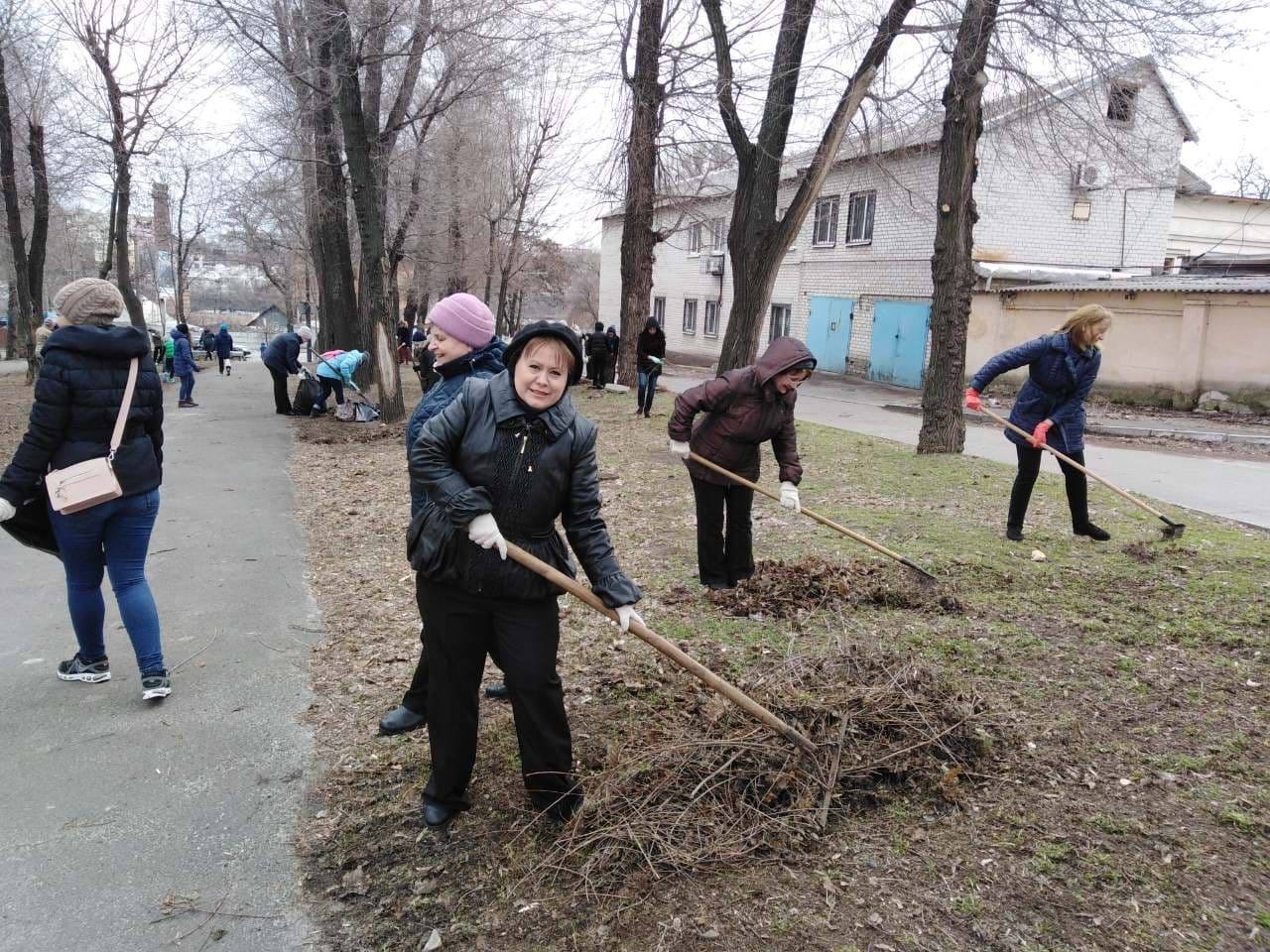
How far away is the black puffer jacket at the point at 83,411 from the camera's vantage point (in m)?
3.64

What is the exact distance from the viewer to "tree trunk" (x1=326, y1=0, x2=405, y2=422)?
12977 millimetres

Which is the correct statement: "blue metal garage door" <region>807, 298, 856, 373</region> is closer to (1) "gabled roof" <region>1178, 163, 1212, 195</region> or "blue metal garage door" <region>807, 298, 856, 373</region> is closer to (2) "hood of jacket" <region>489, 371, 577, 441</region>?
(1) "gabled roof" <region>1178, 163, 1212, 195</region>

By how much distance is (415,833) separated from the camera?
9.98ft

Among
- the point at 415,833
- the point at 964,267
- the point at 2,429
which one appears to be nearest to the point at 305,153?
the point at 2,429

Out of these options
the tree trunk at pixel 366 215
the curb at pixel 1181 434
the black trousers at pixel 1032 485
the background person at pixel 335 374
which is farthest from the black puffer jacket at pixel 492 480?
the background person at pixel 335 374

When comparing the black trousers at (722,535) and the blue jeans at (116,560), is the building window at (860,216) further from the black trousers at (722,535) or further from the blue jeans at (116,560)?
the blue jeans at (116,560)

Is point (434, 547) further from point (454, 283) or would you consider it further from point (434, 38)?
point (454, 283)

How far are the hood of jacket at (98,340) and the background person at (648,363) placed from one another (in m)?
11.2

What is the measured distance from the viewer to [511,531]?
282 centimetres

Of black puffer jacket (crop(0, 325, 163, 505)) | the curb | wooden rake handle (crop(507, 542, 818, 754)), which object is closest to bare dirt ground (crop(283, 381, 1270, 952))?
wooden rake handle (crop(507, 542, 818, 754))

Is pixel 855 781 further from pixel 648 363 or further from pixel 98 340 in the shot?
pixel 648 363

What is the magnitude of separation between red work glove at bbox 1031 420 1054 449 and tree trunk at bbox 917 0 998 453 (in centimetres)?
448

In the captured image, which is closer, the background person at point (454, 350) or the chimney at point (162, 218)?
the background person at point (454, 350)

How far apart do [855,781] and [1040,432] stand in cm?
406
